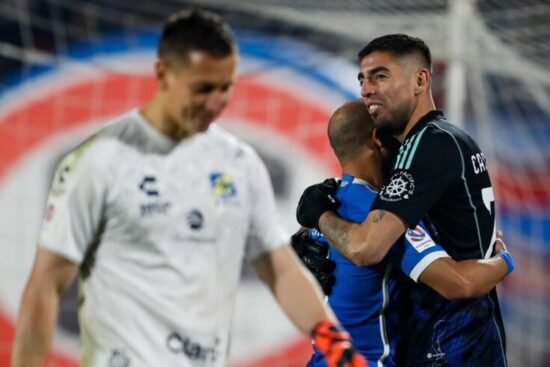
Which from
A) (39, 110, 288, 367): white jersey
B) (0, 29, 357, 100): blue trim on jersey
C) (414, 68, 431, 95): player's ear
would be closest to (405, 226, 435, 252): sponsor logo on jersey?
(414, 68, 431, 95): player's ear

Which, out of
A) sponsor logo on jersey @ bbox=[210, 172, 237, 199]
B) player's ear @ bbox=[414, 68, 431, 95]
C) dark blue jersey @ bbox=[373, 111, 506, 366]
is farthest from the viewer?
player's ear @ bbox=[414, 68, 431, 95]

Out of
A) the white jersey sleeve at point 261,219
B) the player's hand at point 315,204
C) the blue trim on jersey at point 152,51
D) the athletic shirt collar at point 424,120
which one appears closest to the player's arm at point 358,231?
the player's hand at point 315,204

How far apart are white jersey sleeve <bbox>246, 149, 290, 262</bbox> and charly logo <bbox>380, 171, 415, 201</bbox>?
2.35 feet

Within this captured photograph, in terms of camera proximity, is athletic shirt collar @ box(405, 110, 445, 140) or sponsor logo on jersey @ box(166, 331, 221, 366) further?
athletic shirt collar @ box(405, 110, 445, 140)

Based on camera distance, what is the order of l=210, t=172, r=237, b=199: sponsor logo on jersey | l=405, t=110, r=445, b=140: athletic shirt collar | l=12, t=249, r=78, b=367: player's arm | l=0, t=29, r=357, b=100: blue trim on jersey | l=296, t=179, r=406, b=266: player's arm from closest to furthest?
1. l=12, t=249, r=78, b=367: player's arm
2. l=210, t=172, r=237, b=199: sponsor logo on jersey
3. l=296, t=179, r=406, b=266: player's arm
4. l=405, t=110, r=445, b=140: athletic shirt collar
5. l=0, t=29, r=357, b=100: blue trim on jersey

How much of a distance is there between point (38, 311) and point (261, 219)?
2.14 ft

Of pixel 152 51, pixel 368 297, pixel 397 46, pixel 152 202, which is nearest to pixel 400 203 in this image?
pixel 368 297

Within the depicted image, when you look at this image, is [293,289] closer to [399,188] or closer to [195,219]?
[195,219]

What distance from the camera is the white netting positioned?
7.43m

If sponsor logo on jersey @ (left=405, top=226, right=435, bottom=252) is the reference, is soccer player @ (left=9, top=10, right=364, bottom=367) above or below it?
above

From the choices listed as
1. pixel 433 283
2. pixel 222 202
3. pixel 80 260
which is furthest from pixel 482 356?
pixel 80 260

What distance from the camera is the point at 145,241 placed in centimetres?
280

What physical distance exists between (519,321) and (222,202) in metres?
5.74

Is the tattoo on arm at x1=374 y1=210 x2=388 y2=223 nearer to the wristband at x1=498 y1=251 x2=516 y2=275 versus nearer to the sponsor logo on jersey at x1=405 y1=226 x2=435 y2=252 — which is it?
the sponsor logo on jersey at x1=405 y1=226 x2=435 y2=252
